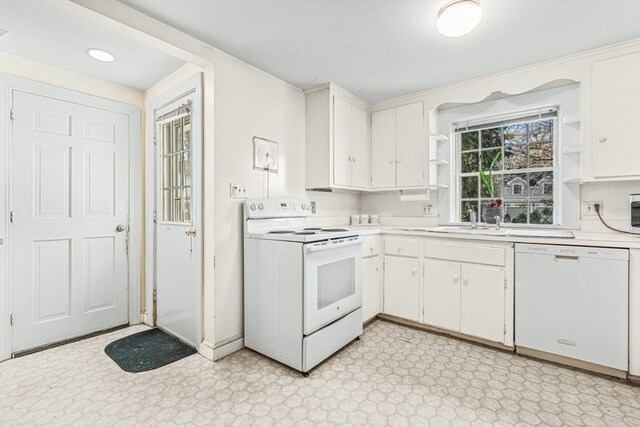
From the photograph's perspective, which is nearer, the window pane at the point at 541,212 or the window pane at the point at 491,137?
the window pane at the point at 541,212

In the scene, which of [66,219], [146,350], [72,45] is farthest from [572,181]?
[66,219]

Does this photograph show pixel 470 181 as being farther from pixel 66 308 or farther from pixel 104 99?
pixel 66 308

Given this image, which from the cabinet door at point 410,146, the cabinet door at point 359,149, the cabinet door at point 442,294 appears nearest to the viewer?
the cabinet door at point 442,294

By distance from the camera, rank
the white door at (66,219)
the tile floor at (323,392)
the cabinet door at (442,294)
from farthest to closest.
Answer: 1. the cabinet door at (442,294)
2. the white door at (66,219)
3. the tile floor at (323,392)

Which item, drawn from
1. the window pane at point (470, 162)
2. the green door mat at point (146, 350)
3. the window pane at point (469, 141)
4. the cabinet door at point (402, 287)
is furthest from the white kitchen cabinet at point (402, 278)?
the green door mat at point (146, 350)

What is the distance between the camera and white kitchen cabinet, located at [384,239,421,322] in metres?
2.85

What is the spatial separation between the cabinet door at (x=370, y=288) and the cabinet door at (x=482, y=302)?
790 mm

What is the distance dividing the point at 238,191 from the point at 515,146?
278 cm

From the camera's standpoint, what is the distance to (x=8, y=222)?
2316mm

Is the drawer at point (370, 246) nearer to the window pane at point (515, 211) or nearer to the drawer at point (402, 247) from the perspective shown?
the drawer at point (402, 247)

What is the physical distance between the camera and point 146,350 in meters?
2.44

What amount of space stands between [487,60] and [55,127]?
3.72 metres

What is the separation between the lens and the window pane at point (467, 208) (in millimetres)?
3258

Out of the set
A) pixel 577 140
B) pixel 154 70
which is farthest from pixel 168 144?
pixel 577 140
